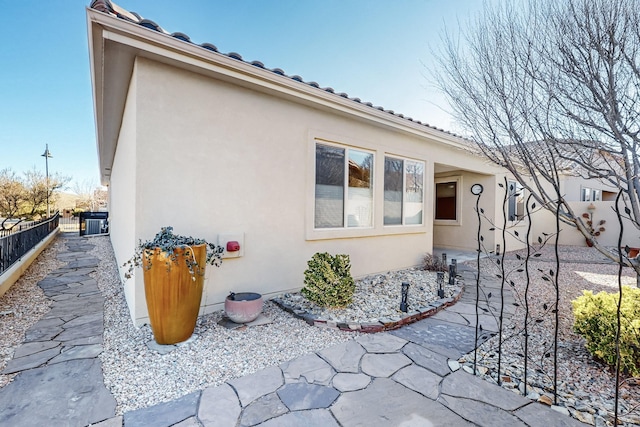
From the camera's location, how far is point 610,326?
2.86 metres

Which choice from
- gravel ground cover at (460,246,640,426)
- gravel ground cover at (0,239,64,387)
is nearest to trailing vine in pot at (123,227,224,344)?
gravel ground cover at (0,239,64,387)

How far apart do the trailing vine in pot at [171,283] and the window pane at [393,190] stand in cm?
469

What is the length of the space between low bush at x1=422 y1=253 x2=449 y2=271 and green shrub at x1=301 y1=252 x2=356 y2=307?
354 centimetres

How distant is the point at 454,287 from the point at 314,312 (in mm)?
3227

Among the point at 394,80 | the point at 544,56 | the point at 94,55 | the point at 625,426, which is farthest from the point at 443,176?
the point at 94,55

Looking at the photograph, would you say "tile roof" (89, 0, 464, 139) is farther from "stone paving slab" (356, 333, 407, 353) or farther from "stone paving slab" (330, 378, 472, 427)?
"stone paving slab" (330, 378, 472, 427)

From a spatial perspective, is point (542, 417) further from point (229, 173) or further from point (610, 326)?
point (229, 173)

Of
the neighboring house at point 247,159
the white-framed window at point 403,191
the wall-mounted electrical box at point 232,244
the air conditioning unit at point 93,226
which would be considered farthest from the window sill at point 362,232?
the air conditioning unit at point 93,226

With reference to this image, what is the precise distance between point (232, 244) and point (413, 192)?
509cm

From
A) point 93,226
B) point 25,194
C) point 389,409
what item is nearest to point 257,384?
point 389,409

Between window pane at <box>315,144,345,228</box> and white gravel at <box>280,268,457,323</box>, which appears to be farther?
window pane at <box>315,144,345,228</box>

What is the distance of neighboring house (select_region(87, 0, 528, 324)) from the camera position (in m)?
3.82

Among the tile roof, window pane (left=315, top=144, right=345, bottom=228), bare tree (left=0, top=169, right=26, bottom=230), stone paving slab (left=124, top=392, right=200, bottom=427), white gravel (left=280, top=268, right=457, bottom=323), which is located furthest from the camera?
bare tree (left=0, top=169, right=26, bottom=230)

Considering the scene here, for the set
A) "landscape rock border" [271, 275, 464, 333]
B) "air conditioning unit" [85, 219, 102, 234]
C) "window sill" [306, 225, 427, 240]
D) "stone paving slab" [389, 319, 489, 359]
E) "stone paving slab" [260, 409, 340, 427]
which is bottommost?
"stone paving slab" [389, 319, 489, 359]
